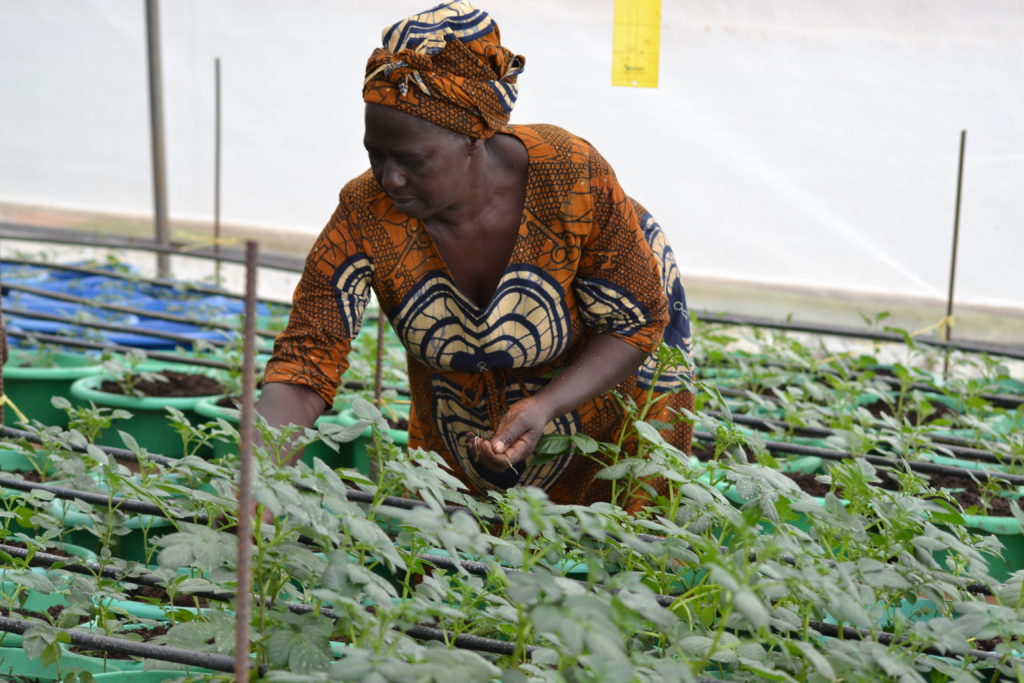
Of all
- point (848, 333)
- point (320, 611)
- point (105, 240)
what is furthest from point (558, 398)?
point (105, 240)

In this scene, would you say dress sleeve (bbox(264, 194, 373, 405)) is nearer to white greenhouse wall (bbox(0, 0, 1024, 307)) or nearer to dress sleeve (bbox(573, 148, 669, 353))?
dress sleeve (bbox(573, 148, 669, 353))

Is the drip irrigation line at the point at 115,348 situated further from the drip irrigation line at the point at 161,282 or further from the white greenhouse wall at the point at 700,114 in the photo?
the white greenhouse wall at the point at 700,114

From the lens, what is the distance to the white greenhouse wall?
4.02 meters

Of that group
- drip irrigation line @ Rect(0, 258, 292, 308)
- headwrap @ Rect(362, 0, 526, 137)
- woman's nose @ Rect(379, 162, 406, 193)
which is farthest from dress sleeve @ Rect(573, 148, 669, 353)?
drip irrigation line @ Rect(0, 258, 292, 308)

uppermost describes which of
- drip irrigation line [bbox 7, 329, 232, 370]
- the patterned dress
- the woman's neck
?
the woman's neck

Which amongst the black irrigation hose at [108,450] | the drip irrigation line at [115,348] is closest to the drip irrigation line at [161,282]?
the drip irrigation line at [115,348]

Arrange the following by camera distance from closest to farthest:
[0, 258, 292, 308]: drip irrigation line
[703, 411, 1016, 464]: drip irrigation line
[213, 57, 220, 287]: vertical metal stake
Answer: [703, 411, 1016, 464]: drip irrigation line
[0, 258, 292, 308]: drip irrigation line
[213, 57, 220, 287]: vertical metal stake

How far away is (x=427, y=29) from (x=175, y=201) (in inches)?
168

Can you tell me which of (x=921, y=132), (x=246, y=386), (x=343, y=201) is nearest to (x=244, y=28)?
(x=921, y=132)

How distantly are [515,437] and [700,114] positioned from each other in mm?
3108

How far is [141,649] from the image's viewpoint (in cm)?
109

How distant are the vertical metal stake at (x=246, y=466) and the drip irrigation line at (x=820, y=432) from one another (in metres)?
1.37

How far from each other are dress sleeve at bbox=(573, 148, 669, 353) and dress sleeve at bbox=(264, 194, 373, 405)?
35 centimetres

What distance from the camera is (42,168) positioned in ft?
18.5
